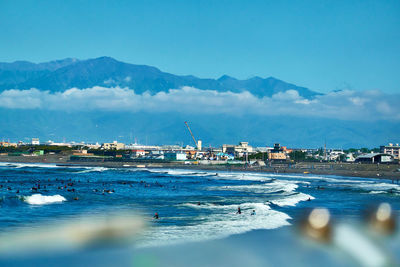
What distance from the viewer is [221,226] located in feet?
133

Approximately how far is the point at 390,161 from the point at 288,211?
412ft

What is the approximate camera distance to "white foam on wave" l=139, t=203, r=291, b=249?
34972 millimetres

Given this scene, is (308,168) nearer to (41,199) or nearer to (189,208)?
(189,208)

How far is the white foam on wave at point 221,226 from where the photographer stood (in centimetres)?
3497

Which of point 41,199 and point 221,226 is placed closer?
point 221,226

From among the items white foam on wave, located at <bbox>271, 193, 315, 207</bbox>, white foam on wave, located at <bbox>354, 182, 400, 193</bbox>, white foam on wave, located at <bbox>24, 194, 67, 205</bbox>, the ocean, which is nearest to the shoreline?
white foam on wave, located at <bbox>354, 182, 400, 193</bbox>

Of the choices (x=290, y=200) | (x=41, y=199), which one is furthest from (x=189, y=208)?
(x=41, y=199)

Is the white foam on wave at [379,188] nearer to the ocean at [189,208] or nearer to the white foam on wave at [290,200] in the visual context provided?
the ocean at [189,208]

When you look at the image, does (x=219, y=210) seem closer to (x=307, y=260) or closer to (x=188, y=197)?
(x=188, y=197)

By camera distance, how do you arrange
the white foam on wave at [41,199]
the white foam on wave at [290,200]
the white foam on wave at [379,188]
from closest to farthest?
the white foam on wave at [290,200] → the white foam on wave at [41,199] → the white foam on wave at [379,188]

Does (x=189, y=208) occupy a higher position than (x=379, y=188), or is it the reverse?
(x=379, y=188)

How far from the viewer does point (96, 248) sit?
3198 centimetres

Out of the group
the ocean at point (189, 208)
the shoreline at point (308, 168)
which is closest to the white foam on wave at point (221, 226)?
the ocean at point (189, 208)

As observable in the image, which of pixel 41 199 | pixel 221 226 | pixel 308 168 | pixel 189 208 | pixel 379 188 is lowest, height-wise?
pixel 221 226
